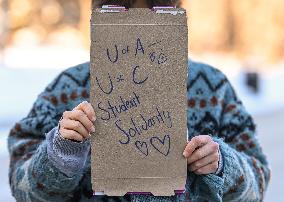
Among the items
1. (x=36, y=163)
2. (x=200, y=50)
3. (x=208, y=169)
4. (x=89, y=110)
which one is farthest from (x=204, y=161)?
(x=200, y=50)

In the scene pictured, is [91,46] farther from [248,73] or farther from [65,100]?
[248,73]

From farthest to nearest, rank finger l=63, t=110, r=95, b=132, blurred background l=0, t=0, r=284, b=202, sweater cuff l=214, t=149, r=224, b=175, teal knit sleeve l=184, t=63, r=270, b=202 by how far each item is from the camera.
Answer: blurred background l=0, t=0, r=284, b=202, teal knit sleeve l=184, t=63, r=270, b=202, sweater cuff l=214, t=149, r=224, b=175, finger l=63, t=110, r=95, b=132

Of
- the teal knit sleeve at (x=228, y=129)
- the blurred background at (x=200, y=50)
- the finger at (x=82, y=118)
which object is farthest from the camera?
the blurred background at (x=200, y=50)

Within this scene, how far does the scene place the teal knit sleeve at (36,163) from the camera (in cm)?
203

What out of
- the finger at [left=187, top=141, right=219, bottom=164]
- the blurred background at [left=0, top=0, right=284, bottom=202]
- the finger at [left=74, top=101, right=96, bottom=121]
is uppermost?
the finger at [left=74, top=101, right=96, bottom=121]

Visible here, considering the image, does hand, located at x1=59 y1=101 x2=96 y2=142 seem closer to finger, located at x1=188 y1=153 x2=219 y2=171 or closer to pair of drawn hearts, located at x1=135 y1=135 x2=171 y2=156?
pair of drawn hearts, located at x1=135 y1=135 x2=171 y2=156

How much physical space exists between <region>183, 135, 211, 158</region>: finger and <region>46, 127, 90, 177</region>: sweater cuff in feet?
0.77

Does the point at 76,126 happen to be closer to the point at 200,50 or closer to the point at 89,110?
the point at 89,110

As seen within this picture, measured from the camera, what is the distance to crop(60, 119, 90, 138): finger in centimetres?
189

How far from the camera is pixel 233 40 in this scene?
1038 inches

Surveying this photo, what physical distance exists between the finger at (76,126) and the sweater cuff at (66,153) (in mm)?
45

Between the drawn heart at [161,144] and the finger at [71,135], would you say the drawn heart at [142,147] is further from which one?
the finger at [71,135]

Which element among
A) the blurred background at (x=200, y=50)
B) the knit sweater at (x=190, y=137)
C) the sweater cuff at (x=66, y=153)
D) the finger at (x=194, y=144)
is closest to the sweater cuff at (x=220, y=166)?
the knit sweater at (x=190, y=137)

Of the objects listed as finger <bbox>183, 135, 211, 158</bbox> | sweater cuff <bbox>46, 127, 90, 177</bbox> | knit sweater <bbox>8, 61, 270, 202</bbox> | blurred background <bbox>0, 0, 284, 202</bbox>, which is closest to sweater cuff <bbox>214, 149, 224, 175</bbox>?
knit sweater <bbox>8, 61, 270, 202</bbox>
